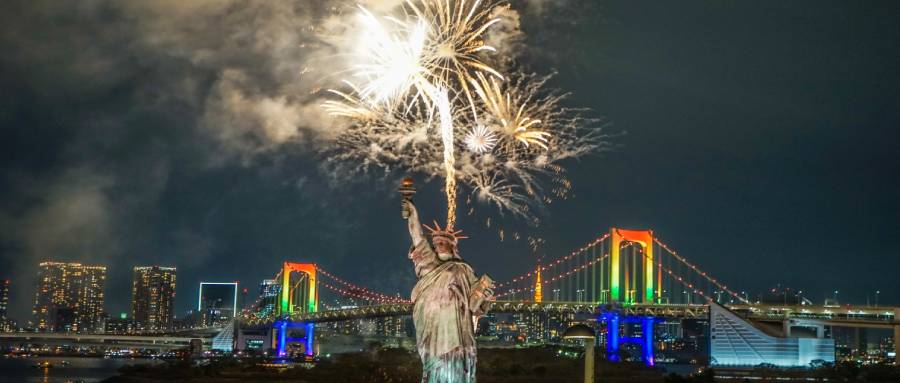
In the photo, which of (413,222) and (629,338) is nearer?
(413,222)

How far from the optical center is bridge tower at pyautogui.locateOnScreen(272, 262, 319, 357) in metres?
100

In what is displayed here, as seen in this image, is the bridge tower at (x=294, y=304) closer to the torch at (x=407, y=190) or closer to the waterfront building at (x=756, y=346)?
the waterfront building at (x=756, y=346)

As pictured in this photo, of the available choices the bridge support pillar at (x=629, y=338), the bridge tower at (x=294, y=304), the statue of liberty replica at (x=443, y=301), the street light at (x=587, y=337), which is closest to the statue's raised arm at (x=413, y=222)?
the statue of liberty replica at (x=443, y=301)

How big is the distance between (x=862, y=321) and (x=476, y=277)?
156ft

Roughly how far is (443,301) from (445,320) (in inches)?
11.0

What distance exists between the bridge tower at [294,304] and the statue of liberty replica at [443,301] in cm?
8494

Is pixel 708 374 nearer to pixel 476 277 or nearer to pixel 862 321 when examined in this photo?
pixel 862 321

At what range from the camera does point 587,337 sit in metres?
15.6

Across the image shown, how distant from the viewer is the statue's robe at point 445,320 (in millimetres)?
15281

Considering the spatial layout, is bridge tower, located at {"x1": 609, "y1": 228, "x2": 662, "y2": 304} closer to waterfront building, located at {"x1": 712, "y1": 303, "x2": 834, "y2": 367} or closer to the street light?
waterfront building, located at {"x1": 712, "y1": 303, "x2": 834, "y2": 367}

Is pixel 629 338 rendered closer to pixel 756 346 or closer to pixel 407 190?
pixel 756 346

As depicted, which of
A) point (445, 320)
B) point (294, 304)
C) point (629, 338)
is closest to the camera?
point (445, 320)

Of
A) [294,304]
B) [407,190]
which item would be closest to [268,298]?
[294,304]

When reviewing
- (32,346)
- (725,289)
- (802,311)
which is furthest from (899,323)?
(32,346)
